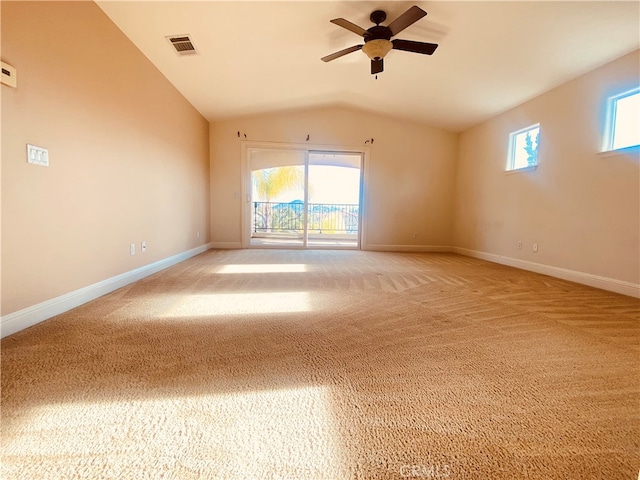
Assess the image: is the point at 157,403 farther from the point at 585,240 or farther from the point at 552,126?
the point at 552,126

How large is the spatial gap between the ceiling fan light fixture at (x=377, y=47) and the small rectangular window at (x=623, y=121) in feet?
7.94

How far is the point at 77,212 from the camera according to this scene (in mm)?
2078

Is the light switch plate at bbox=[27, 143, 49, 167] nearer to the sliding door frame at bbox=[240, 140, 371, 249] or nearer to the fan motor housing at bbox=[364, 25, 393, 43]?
the fan motor housing at bbox=[364, 25, 393, 43]

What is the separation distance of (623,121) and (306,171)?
4421 millimetres

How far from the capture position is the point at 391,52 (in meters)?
3.31

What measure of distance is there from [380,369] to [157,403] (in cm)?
92

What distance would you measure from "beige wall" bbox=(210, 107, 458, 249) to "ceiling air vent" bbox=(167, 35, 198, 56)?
230 cm

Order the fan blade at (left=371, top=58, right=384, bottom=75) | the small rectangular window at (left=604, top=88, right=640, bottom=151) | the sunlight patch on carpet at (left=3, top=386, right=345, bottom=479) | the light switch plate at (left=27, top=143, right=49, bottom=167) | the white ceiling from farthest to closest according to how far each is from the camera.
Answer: the fan blade at (left=371, top=58, right=384, bottom=75), the small rectangular window at (left=604, top=88, right=640, bottom=151), the white ceiling, the light switch plate at (left=27, top=143, right=49, bottom=167), the sunlight patch on carpet at (left=3, top=386, right=345, bottom=479)

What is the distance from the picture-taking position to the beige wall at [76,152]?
1609 mm

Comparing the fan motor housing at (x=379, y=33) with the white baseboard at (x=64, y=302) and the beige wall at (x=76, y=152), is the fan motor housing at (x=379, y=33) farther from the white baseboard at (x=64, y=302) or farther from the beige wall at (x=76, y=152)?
the white baseboard at (x=64, y=302)

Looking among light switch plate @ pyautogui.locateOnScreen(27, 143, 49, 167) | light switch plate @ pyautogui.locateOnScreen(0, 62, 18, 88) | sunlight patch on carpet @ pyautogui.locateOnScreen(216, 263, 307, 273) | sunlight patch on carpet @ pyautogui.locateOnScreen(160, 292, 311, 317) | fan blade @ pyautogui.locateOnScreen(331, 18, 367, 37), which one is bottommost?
sunlight patch on carpet @ pyautogui.locateOnScreen(160, 292, 311, 317)

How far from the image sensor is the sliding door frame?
214 inches

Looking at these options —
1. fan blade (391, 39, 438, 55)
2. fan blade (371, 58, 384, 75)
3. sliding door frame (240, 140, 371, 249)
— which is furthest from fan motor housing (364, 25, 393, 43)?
sliding door frame (240, 140, 371, 249)

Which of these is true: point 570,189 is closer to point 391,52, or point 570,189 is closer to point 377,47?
point 391,52
